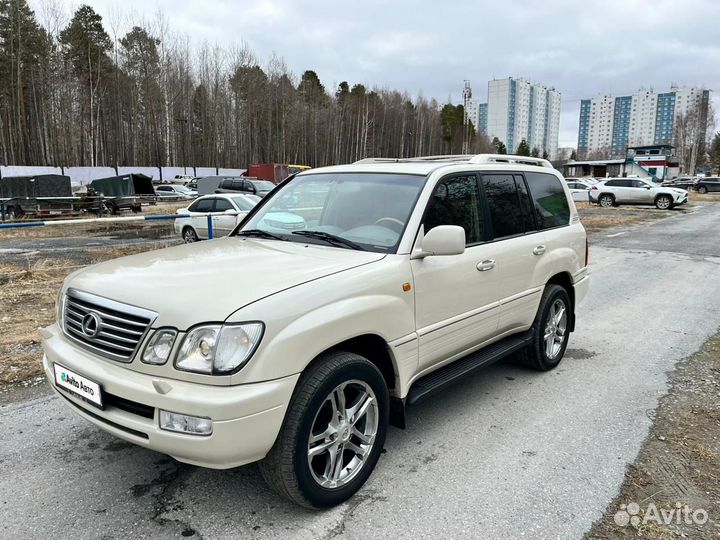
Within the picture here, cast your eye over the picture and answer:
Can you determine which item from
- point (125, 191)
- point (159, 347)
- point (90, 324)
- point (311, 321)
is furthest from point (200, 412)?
point (125, 191)

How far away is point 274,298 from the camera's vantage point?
239 centimetres

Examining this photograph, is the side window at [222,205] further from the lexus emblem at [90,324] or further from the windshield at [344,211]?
the lexus emblem at [90,324]

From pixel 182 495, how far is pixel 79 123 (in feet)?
193

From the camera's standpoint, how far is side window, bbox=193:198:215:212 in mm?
15029

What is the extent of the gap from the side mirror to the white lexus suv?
0.01 metres

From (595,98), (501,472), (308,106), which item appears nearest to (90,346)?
(501,472)

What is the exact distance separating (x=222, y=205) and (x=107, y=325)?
41.4 feet

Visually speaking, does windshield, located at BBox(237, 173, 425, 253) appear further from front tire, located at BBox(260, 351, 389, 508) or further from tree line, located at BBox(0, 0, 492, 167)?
tree line, located at BBox(0, 0, 492, 167)

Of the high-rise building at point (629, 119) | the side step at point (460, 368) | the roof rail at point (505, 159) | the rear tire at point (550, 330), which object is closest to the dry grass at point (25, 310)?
the side step at point (460, 368)

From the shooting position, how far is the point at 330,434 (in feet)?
8.77

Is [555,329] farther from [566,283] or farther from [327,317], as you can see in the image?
[327,317]

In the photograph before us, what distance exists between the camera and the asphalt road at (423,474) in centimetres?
256

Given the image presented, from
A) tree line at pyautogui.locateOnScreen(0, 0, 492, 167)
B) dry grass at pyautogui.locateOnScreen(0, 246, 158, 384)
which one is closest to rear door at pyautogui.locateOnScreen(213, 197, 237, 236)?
dry grass at pyautogui.locateOnScreen(0, 246, 158, 384)

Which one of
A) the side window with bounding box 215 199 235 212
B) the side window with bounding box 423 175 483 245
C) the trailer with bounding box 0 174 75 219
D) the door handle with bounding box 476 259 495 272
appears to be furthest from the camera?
the trailer with bounding box 0 174 75 219
